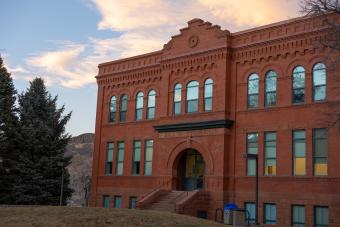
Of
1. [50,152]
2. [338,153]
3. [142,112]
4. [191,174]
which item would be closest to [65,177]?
A: [50,152]

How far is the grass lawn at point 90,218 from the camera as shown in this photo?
61.2 ft

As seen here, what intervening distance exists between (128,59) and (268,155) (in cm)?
1589

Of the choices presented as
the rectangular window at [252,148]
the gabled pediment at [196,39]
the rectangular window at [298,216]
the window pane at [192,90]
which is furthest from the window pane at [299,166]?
the gabled pediment at [196,39]

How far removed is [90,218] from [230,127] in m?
16.3

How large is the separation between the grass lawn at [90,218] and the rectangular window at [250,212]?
11479mm

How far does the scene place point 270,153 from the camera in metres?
31.5

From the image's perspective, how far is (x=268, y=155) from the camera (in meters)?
31.5

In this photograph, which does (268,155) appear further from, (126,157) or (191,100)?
(126,157)

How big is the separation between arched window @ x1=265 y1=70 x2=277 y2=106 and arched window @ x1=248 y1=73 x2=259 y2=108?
0.74 meters

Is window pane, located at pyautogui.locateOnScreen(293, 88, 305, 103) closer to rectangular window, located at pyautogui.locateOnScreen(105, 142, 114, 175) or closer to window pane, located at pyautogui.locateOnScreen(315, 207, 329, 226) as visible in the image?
window pane, located at pyautogui.locateOnScreen(315, 207, 329, 226)

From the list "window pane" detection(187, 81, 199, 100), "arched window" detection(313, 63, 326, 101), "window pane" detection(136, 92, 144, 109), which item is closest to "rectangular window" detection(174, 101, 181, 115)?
"window pane" detection(187, 81, 199, 100)

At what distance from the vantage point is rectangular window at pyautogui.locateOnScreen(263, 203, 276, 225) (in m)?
30.4

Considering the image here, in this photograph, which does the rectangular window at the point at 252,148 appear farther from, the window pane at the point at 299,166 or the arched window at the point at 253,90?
the window pane at the point at 299,166

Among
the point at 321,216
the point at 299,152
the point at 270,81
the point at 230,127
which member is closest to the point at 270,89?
the point at 270,81
